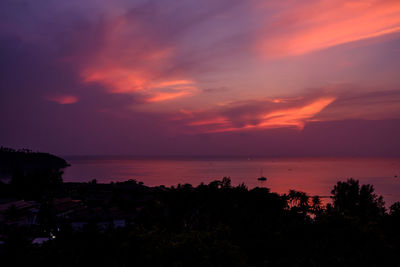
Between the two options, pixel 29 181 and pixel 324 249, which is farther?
pixel 29 181

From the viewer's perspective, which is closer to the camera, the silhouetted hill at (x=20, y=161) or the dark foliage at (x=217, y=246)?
the dark foliage at (x=217, y=246)

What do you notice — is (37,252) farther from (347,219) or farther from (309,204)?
(309,204)

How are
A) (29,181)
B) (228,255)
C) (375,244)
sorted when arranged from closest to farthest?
(228,255) → (375,244) → (29,181)

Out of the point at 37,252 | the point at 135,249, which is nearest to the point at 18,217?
the point at 37,252

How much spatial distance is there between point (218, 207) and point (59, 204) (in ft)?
53.5

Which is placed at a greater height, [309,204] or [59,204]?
[309,204]

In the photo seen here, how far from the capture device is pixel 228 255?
25.9ft

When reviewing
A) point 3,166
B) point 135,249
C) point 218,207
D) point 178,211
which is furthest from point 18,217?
point 3,166

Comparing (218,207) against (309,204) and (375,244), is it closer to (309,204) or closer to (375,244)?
(309,204)

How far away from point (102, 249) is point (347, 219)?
7.18 m

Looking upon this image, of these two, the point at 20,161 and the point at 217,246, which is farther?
the point at 20,161

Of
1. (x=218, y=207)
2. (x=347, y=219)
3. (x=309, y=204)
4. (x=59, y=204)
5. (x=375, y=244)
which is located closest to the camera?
(x=375, y=244)

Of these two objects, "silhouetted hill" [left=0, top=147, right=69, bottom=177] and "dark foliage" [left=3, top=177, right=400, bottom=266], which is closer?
"dark foliage" [left=3, top=177, right=400, bottom=266]

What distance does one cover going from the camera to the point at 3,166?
525 ft
